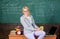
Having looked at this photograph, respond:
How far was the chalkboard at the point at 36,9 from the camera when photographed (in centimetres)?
753

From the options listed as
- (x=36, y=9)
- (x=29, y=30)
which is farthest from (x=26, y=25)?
(x=36, y=9)

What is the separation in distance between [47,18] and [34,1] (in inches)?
27.6

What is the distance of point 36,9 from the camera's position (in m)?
7.56

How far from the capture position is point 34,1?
7523 mm

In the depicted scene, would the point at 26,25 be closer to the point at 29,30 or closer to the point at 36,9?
the point at 29,30

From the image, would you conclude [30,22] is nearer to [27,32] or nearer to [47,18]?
[27,32]

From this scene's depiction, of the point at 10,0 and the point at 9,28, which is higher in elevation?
the point at 10,0

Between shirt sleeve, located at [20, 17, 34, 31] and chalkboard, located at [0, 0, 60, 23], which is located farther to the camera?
chalkboard, located at [0, 0, 60, 23]

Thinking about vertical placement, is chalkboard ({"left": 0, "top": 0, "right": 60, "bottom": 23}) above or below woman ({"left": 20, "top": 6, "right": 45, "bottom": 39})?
above

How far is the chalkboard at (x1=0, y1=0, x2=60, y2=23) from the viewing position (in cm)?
753

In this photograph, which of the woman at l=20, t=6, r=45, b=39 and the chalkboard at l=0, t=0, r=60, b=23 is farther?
the chalkboard at l=0, t=0, r=60, b=23

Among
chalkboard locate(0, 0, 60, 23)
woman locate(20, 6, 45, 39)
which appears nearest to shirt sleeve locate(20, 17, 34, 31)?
woman locate(20, 6, 45, 39)

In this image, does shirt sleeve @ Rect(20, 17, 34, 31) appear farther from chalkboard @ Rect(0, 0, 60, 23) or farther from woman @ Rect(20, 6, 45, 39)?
chalkboard @ Rect(0, 0, 60, 23)

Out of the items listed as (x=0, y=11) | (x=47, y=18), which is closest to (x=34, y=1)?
(x=47, y=18)
